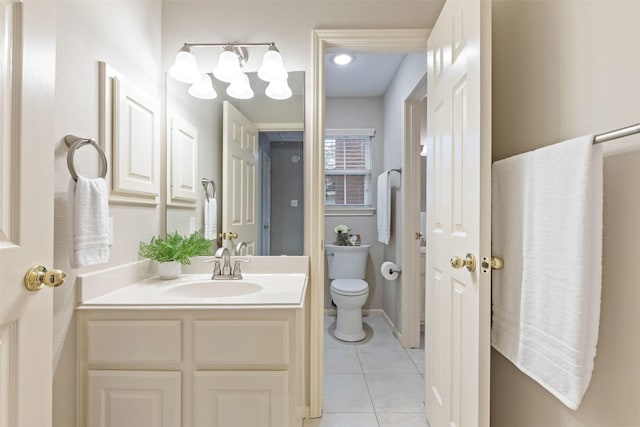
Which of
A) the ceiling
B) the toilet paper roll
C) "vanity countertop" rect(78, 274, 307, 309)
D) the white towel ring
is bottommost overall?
the toilet paper roll

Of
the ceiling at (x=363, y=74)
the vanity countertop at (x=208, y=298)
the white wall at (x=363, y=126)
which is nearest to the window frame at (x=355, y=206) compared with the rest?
the white wall at (x=363, y=126)

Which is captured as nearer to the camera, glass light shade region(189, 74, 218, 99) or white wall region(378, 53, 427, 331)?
glass light shade region(189, 74, 218, 99)

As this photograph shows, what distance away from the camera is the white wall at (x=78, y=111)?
3.45ft

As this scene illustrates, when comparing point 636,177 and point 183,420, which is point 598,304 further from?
point 183,420

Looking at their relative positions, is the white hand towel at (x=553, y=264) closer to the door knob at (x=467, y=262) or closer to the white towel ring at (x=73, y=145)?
the door knob at (x=467, y=262)

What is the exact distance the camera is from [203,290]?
152 cm

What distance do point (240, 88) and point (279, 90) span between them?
0.22 m

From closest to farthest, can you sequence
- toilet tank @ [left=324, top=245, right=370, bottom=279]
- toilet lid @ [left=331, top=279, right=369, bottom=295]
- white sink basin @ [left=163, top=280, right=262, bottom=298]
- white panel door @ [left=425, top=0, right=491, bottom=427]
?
white panel door @ [left=425, top=0, right=491, bottom=427] → white sink basin @ [left=163, top=280, right=262, bottom=298] → toilet lid @ [left=331, top=279, right=369, bottom=295] → toilet tank @ [left=324, top=245, right=370, bottom=279]

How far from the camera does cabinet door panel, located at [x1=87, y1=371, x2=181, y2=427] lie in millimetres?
1108

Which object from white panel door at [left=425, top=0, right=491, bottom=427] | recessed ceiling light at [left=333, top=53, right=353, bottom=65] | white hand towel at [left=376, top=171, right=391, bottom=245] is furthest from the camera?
white hand towel at [left=376, top=171, right=391, bottom=245]

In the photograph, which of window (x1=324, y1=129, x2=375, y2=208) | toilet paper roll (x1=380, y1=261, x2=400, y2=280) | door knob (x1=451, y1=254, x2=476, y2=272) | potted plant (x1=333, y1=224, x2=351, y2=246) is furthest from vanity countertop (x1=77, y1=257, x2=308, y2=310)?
window (x1=324, y1=129, x2=375, y2=208)

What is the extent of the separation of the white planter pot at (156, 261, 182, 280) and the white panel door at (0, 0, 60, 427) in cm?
71

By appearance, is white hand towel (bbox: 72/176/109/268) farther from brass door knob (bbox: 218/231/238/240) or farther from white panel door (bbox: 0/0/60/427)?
brass door knob (bbox: 218/231/238/240)

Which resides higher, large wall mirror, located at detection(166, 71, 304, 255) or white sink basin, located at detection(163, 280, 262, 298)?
large wall mirror, located at detection(166, 71, 304, 255)
